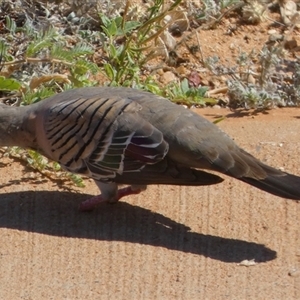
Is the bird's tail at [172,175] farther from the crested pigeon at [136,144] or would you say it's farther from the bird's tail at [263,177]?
the bird's tail at [263,177]

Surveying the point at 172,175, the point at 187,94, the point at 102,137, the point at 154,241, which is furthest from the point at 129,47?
the point at 154,241

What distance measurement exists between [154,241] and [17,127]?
1.31 m

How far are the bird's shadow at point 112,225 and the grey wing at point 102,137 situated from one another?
33cm

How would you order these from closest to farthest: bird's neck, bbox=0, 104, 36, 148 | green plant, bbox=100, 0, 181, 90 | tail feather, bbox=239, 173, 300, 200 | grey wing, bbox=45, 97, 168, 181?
1. tail feather, bbox=239, 173, 300, 200
2. grey wing, bbox=45, 97, 168, 181
3. bird's neck, bbox=0, 104, 36, 148
4. green plant, bbox=100, 0, 181, 90

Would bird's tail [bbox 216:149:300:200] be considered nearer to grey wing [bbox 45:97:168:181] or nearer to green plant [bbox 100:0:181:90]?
grey wing [bbox 45:97:168:181]

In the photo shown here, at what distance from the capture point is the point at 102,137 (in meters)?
5.83

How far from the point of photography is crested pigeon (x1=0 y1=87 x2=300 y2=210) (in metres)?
5.64

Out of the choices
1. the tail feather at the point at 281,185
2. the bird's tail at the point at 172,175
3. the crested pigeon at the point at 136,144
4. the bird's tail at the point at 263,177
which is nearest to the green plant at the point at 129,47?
the crested pigeon at the point at 136,144

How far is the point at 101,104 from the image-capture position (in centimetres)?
591

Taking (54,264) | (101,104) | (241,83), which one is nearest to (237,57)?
(241,83)

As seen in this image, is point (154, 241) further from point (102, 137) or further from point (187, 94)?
point (187, 94)

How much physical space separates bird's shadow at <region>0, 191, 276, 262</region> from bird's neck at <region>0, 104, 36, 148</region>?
14.9 inches

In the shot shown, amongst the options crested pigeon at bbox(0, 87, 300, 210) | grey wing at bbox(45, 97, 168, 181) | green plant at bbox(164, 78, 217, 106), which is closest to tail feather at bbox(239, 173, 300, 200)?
crested pigeon at bbox(0, 87, 300, 210)

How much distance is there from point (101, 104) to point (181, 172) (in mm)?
717
